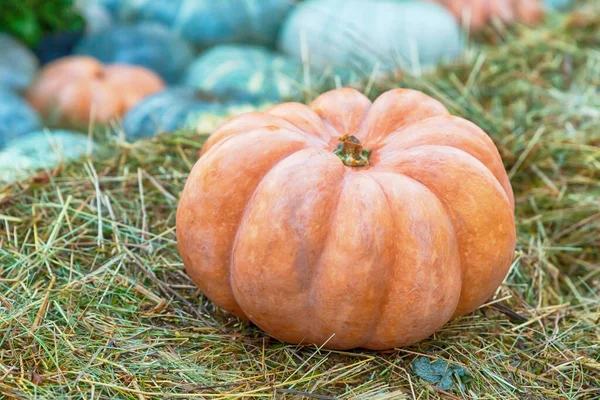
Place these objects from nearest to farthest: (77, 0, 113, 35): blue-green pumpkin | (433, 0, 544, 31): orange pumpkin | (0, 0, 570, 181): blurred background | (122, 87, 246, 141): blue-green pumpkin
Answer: (122, 87, 246, 141): blue-green pumpkin → (0, 0, 570, 181): blurred background → (77, 0, 113, 35): blue-green pumpkin → (433, 0, 544, 31): orange pumpkin

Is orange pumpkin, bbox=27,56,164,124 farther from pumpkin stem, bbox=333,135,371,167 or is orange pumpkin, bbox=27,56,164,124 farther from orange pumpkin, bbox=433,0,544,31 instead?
pumpkin stem, bbox=333,135,371,167

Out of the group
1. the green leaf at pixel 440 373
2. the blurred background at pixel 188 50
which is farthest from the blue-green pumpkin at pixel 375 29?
the green leaf at pixel 440 373

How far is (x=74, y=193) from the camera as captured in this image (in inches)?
125

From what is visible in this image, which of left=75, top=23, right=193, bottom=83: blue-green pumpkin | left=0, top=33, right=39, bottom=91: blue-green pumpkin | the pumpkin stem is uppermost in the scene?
the pumpkin stem

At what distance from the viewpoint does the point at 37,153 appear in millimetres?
4156

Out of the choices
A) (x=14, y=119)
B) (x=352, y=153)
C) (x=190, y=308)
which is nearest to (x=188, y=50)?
(x=14, y=119)

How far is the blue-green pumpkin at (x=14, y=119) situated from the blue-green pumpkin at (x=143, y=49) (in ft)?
4.98

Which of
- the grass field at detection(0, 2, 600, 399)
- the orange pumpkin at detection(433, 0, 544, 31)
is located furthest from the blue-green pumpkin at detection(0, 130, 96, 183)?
the orange pumpkin at detection(433, 0, 544, 31)

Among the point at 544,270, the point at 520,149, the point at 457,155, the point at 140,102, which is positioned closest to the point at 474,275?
the point at 457,155

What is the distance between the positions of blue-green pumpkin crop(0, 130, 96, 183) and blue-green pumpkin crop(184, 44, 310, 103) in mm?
1603

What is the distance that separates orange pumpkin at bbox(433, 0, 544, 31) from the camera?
773 cm

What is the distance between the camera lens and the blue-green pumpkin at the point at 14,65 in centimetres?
616

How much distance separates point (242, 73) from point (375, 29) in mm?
1429

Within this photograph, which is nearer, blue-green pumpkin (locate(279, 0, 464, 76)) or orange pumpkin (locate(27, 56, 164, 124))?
orange pumpkin (locate(27, 56, 164, 124))
